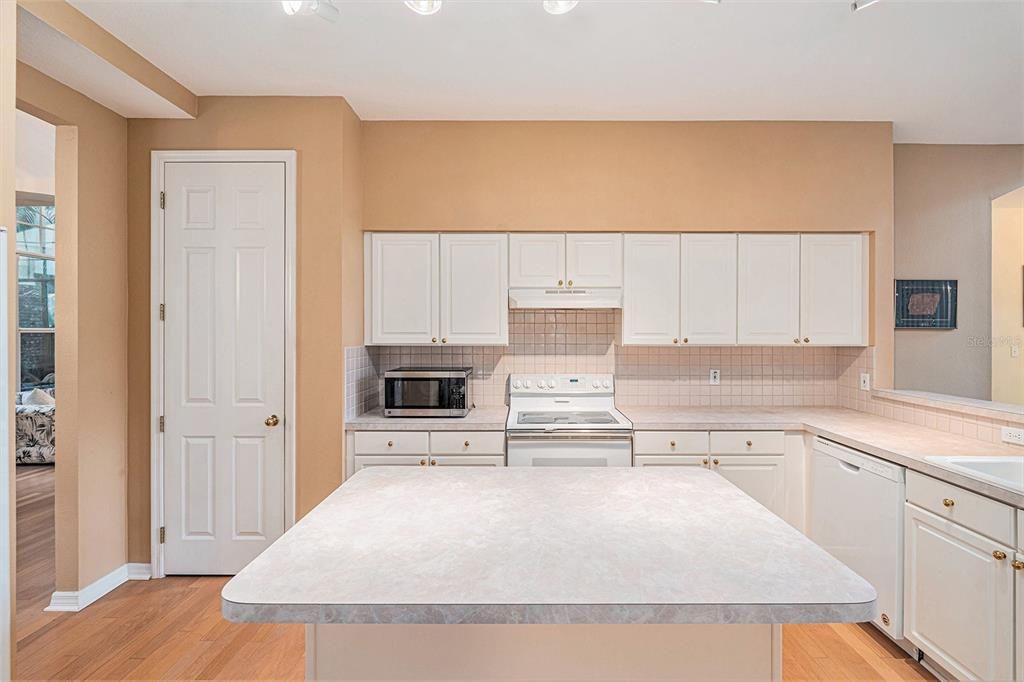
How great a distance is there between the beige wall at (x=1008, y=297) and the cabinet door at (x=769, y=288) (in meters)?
1.19

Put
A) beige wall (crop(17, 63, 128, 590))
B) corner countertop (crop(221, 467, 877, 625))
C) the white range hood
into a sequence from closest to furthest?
corner countertop (crop(221, 467, 877, 625))
beige wall (crop(17, 63, 128, 590))
the white range hood

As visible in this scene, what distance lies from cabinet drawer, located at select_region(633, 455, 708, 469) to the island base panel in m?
2.03

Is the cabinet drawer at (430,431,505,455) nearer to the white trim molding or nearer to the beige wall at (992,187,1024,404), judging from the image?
the white trim molding

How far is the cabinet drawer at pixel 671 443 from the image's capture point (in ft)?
11.1

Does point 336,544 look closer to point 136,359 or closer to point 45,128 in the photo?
point 136,359

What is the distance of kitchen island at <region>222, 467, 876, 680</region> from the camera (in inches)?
44.0

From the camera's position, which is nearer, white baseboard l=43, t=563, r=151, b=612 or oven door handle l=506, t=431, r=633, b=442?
white baseboard l=43, t=563, r=151, b=612

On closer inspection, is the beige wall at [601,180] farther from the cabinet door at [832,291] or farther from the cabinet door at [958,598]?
the cabinet door at [958,598]

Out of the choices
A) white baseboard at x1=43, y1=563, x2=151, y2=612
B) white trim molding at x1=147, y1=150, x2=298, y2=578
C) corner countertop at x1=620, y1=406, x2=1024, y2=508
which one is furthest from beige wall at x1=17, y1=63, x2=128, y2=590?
corner countertop at x1=620, y1=406, x2=1024, y2=508

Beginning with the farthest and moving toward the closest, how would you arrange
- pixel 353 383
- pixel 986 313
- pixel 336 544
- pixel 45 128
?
pixel 45 128 → pixel 986 313 → pixel 353 383 → pixel 336 544

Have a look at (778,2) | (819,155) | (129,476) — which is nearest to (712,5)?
(778,2)

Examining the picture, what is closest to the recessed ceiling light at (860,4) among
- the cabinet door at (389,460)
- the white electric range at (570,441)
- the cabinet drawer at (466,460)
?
the white electric range at (570,441)

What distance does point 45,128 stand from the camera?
16.4 ft

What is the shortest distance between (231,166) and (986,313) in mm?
4675
